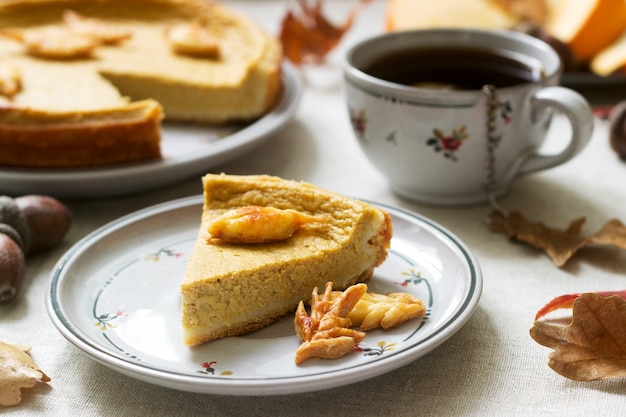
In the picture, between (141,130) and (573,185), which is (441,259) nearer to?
(573,185)

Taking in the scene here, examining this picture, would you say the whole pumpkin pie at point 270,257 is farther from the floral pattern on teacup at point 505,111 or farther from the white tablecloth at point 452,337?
the floral pattern on teacup at point 505,111

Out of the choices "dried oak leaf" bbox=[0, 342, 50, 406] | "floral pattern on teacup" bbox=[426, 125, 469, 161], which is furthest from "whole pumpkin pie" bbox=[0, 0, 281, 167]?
"dried oak leaf" bbox=[0, 342, 50, 406]

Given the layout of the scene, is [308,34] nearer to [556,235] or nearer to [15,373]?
[556,235]

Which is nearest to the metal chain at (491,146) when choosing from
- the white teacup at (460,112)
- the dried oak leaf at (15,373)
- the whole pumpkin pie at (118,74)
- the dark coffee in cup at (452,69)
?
the white teacup at (460,112)

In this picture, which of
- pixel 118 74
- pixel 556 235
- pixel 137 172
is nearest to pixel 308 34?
pixel 118 74

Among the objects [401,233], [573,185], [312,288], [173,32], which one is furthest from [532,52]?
[173,32]

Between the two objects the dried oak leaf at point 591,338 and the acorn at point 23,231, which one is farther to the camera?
the acorn at point 23,231

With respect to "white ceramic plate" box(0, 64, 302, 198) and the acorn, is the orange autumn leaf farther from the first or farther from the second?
the acorn
